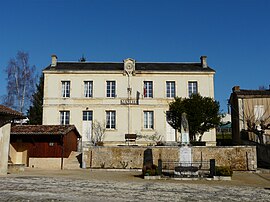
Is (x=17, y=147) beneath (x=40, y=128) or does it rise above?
beneath

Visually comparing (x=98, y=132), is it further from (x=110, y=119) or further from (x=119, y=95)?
(x=119, y=95)

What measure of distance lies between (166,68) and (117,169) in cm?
1275

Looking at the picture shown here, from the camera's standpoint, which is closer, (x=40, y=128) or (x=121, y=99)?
(x=40, y=128)

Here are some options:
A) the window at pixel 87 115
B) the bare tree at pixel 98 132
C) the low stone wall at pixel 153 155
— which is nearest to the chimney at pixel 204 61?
the low stone wall at pixel 153 155

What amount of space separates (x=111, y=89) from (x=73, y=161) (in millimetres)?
8685

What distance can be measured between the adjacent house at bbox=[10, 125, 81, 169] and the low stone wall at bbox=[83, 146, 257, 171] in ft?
8.10

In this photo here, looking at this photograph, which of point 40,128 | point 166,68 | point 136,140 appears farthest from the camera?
point 166,68

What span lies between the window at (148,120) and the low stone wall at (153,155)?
6.94 meters

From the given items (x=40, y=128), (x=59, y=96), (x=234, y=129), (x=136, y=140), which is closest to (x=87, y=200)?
(x=40, y=128)

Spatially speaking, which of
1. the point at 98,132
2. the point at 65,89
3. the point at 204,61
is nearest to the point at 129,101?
the point at 98,132

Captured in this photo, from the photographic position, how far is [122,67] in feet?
94.6

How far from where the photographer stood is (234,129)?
1157 inches

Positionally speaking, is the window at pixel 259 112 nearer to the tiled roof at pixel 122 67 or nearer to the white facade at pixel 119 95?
the white facade at pixel 119 95

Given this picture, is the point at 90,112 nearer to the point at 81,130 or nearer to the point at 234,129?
the point at 81,130
